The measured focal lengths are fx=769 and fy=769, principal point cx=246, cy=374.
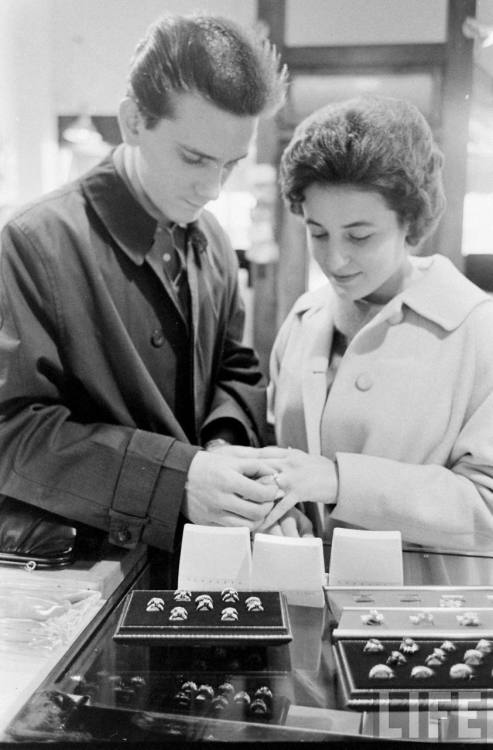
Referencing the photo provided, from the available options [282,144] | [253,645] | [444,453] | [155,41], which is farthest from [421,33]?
[253,645]

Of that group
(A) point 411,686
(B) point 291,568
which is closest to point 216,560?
(B) point 291,568

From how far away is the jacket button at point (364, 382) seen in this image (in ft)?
4.34

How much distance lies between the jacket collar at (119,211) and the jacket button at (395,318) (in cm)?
43

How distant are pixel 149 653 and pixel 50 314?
1.86 feet

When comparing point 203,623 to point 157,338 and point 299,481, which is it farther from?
point 157,338

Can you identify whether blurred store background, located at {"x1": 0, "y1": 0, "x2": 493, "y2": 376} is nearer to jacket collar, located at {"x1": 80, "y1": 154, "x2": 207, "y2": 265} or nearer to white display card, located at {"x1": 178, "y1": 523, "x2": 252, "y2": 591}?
jacket collar, located at {"x1": 80, "y1": 154, "x2": 207, "y2": 265}

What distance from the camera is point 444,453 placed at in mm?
1271

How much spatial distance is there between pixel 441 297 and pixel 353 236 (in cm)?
19

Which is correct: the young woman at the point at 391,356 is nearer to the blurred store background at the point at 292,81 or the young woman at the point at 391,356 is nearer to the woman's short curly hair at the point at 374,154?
the woman's short curly hair at the point at 374,154

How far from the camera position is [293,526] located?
4.13 feet

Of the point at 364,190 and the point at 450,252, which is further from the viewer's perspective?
the point at 450,252

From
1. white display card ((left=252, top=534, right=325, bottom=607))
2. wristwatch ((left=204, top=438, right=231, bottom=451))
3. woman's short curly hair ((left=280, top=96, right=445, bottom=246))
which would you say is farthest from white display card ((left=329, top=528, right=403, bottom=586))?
woman's short curly hair ((left=280, top=96, right=445, bottom=246))

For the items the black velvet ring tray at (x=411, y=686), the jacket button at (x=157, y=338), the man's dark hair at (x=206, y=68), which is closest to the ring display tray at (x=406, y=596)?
the black velvet ring tray at (x=411, y=686)

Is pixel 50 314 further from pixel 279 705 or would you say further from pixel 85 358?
pixel 279 705
